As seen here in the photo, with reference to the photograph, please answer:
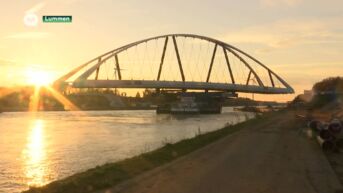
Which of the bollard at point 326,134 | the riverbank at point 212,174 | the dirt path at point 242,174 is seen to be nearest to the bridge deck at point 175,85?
the bollard at point 326,134

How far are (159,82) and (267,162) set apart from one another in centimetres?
12433

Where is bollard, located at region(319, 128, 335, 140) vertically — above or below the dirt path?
above

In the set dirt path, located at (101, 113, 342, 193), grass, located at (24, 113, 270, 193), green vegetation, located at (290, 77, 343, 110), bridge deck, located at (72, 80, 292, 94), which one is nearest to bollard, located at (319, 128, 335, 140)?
dirt path, located at (101, 113, 342, 193)

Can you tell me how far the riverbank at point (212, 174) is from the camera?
14.4m

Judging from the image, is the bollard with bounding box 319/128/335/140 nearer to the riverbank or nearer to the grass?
the riverbank

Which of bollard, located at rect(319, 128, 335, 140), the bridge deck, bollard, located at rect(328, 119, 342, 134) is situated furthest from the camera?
the bridge deck

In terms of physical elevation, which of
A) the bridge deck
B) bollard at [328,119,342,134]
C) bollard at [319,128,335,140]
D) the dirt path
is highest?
the bridge deck

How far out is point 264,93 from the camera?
174 metres

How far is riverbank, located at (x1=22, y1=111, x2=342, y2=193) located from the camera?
14.4 m

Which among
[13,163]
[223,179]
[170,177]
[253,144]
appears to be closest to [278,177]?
[223,179]

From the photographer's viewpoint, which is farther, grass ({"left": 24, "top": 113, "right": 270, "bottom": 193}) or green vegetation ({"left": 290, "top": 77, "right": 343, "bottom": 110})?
green vegetation ({"left": 290, "top": 77, "right": 343, "bottom": 110})

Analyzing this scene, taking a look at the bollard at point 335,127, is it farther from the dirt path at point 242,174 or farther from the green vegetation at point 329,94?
the green vegetation at point 329,94

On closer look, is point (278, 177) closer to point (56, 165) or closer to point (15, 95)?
point (56, 165)

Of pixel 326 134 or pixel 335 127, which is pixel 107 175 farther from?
pixel 326 134
